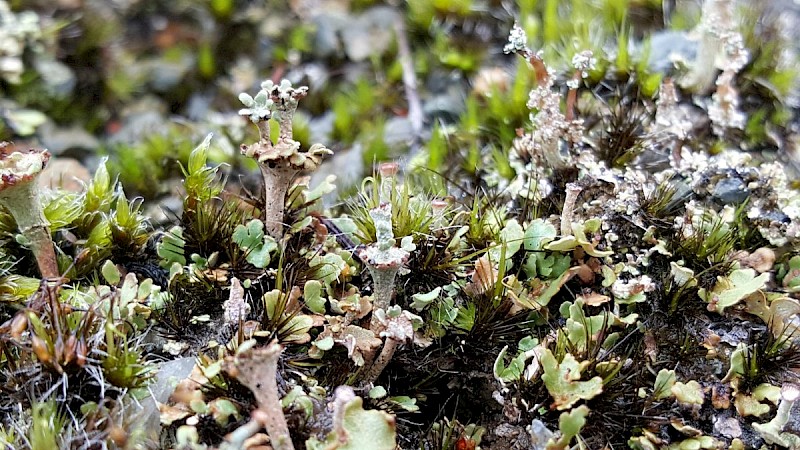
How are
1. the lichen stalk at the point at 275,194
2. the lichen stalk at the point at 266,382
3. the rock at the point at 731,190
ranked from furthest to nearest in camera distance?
the rock at the point at 731,190 → the lichen stalk at the point at 275,194 → the lichen stalk at the point at 266,382

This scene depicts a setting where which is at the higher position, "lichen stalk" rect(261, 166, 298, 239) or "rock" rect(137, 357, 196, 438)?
"lichen stalk" rect(261, 166, 298, 239)

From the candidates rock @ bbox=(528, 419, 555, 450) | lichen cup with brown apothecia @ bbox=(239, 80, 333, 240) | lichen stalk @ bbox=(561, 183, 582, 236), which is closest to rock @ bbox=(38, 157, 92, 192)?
lichen cup with brown apothecia @ bbox=(239, 80, 333, 240)

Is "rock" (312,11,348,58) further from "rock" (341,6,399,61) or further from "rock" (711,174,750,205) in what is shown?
"rock" (711,174,750,205)

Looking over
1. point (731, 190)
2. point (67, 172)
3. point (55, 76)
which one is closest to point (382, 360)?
point (731, 190)

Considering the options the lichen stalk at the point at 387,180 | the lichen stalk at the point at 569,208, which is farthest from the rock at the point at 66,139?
the lichen stalk at the point at 569,208

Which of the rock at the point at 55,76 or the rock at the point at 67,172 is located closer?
the rock at the point at 67,172

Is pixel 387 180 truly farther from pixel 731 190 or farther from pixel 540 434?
pixel 731 190

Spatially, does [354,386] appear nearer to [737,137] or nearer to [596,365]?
[596,365]

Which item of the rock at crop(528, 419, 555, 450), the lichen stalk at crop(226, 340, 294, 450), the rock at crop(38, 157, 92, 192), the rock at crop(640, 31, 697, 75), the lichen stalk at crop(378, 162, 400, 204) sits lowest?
the rock at crop(38, 157, 92, 192)

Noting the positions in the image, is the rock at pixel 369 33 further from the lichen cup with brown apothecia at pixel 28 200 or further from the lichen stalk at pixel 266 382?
the lichen stalk at pixel 266 382
